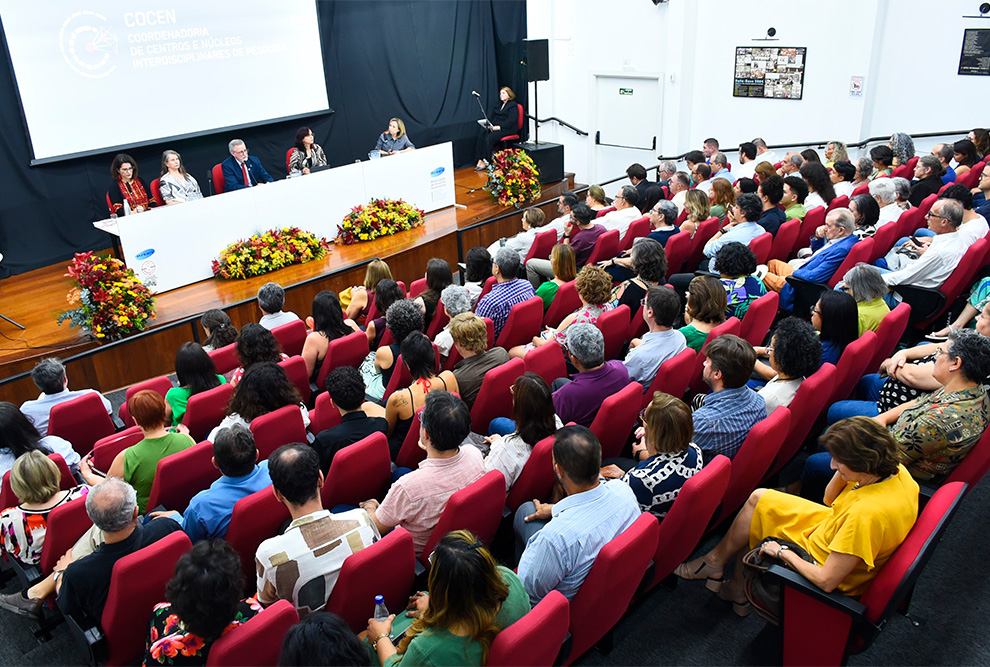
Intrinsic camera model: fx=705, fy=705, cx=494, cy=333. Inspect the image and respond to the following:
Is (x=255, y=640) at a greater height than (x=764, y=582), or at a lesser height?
greater

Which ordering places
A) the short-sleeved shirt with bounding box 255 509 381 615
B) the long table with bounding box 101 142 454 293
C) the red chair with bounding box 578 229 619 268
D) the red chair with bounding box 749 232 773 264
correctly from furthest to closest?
1. the long table with bounding box 101 142 454 293
2. the red chair with bounding box 578 229 619 268
3. the red chair with bounding box 749 232 773 264
4. the short-sleeved shirt with bounding box 255 509 381 615

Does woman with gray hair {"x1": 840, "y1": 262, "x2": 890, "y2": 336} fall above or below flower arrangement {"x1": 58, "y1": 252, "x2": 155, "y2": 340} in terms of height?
above

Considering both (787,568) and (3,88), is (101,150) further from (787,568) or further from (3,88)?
(787,568)

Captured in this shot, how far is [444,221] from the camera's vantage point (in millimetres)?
8906

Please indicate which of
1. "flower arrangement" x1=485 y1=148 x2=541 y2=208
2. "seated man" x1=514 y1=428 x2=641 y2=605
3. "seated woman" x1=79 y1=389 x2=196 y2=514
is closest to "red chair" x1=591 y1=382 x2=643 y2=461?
"seated man" x1=514 y1=428 x2=641 y2=605

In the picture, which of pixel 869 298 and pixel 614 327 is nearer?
pixel 869 298

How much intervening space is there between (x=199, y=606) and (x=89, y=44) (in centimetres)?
785

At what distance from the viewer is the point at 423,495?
9.16ft

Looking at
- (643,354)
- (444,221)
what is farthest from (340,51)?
(643,354)

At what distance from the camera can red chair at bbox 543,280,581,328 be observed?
4.93 metres

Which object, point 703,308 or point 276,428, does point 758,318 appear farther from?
point 276,428

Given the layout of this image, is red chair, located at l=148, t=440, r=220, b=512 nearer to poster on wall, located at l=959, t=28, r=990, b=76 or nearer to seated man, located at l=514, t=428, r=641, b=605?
seated man, located at l=514, t=428, r=641, b=605

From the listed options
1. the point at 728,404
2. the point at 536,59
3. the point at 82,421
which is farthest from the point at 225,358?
the point at 536,59

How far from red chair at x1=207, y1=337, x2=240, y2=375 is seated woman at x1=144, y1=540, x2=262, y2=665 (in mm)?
2541
